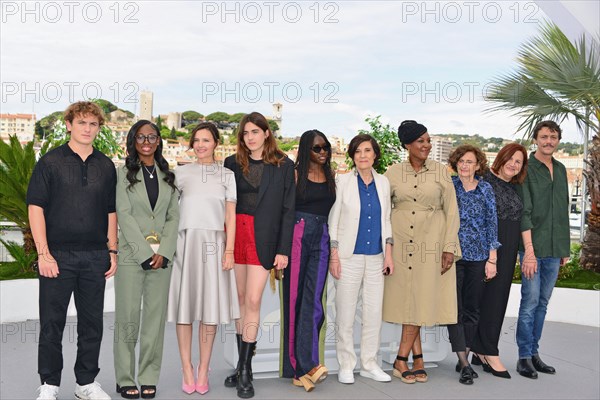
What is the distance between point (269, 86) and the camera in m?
4.87

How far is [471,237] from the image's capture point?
4.02 meters

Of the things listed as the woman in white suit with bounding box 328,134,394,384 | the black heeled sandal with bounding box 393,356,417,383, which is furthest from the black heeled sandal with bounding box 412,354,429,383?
the woman in white suit with bounding box 328,134,394,384

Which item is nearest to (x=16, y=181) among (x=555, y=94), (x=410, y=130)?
(x=410, y=130)

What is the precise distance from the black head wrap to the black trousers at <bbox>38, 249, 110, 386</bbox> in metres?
1.85

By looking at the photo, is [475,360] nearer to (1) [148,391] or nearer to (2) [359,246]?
(2) [359,246]

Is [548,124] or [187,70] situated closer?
[548,124]

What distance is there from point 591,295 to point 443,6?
10.4 feet

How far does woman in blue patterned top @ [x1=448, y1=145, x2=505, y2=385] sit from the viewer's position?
4.03 meters

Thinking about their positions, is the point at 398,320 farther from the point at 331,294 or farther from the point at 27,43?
the point at 27,43

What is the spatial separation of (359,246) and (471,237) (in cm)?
74

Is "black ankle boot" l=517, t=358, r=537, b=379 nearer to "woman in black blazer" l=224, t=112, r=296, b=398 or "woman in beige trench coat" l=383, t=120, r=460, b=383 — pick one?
"woman in beige trench coat" l=383, t=120, r=460, b=383

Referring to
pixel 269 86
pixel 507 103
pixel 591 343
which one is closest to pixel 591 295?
pixel 591 343

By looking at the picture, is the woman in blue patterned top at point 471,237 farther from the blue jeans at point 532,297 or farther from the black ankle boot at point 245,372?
the black ankle boot at point 245,372

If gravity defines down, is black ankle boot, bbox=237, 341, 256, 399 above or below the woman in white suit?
below
